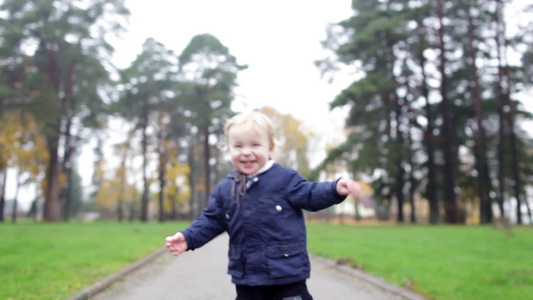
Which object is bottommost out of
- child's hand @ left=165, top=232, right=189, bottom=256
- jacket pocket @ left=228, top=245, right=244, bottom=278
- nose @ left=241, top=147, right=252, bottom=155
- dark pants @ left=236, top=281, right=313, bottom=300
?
dark pants @ left=236, top=281, right=313, bottom=300

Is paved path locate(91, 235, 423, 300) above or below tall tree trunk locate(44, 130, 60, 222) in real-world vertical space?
below

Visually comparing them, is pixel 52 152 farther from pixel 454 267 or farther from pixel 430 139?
pixel 454 267

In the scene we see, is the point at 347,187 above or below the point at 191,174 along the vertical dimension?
below

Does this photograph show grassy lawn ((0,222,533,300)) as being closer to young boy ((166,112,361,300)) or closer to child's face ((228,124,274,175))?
young boy ((166,112,361,300))

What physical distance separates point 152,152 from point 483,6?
29.2m

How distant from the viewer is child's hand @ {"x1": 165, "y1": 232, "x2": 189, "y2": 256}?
3.08m

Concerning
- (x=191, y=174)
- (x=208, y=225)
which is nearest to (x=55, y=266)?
(x=208, y=225)

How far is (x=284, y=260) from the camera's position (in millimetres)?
2975

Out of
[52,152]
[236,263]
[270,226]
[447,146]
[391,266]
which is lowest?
[391,266]

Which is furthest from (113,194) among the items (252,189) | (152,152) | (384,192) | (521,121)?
(252,189)

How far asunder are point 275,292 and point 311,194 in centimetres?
63

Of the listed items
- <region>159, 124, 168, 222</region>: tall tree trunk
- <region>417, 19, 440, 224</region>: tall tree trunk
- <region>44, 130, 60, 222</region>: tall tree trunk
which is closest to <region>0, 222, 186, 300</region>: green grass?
<region>417, 19, 440, 224</region>: tall tree trunk

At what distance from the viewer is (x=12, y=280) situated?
6.59 metres

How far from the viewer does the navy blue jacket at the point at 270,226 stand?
297 centimetres
